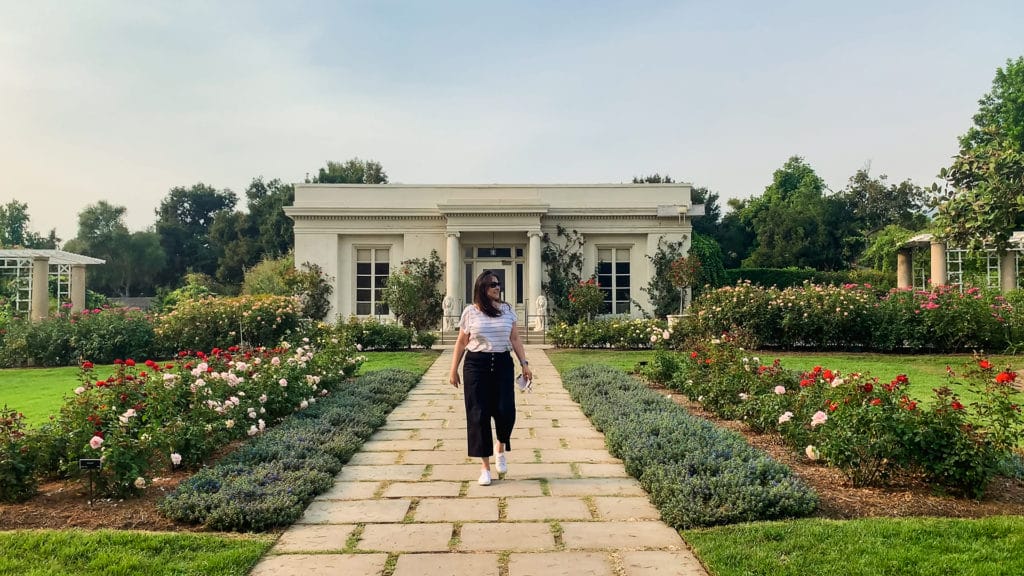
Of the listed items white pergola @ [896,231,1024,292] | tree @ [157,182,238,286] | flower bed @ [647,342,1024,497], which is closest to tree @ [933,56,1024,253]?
flower bed @ [647,342,1024,497]

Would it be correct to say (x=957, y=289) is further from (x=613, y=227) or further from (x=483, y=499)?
(x=483, y=499)

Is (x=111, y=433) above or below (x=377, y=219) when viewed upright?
below

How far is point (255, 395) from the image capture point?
614 cm

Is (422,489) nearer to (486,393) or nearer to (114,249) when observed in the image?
(486,393)

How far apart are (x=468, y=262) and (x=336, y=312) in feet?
Result: 13.7

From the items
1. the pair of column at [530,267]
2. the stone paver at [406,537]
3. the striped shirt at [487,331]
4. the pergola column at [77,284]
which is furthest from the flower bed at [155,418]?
the pergola column at [77,284]

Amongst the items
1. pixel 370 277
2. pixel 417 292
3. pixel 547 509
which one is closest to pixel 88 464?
pixel 547 509

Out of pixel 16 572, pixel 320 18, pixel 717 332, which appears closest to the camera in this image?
pixel 16 572

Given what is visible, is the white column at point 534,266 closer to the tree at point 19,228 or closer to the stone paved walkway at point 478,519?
the stone paved walkway at point 478,519

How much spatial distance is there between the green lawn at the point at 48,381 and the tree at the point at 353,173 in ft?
98.5

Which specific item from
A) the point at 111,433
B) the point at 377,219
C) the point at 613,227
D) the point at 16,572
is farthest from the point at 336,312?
the point at 16,572

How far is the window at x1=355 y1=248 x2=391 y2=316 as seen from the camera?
64.4 feet

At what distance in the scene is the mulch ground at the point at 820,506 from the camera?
379 cm

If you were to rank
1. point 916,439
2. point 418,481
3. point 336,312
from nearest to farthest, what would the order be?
point 916,439 < point 418,481 < point 336,312
